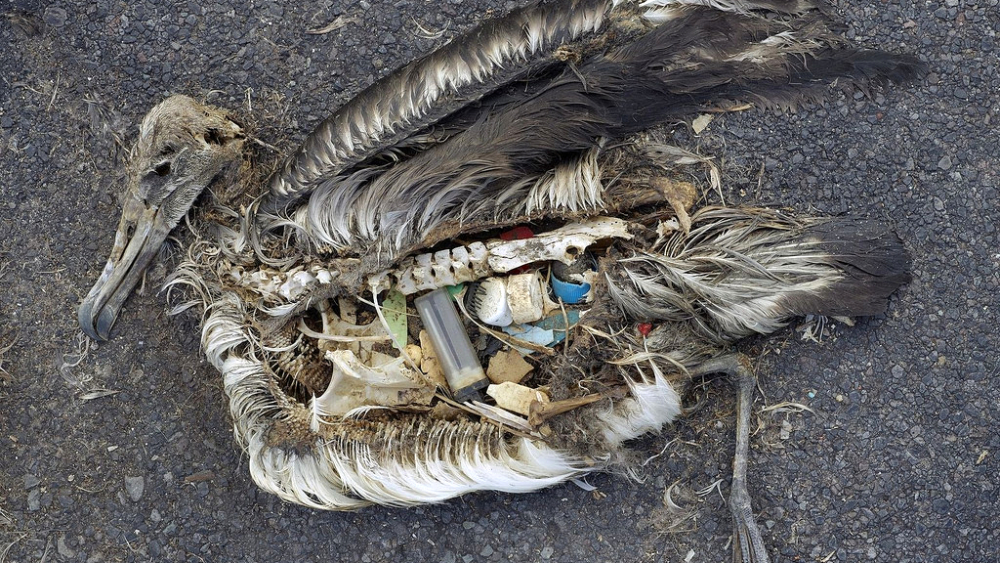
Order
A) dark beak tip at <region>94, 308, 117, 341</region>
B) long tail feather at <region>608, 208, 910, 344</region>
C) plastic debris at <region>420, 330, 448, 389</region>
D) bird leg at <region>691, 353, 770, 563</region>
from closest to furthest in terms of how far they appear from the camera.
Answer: long tail feather at <region>608, 208, 910, 344</region> < bird leg at <region>691, 353, 770, 563</region> < plastic debris at <region>420, 330, 448, 389</region> < dark beak tip at <region>94, 308, 117, 341</region>

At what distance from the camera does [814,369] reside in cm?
307

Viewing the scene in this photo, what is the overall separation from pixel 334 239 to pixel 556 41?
1.21m

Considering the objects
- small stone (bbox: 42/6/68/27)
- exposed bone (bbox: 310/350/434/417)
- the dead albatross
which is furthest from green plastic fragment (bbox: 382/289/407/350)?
small stone (bbox: 42/6/68/27)

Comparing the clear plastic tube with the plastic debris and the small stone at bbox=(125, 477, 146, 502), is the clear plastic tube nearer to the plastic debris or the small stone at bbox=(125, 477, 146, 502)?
the plastic debris

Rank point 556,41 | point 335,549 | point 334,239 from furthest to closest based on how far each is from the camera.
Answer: point 335,549
point 334,239
point 556,41

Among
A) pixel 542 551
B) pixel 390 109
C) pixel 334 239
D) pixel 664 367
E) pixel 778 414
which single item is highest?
pixel 390 109

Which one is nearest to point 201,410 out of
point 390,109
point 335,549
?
point 335,549

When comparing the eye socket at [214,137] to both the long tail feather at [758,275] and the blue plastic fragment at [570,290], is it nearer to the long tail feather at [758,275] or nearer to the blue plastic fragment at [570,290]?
the blue plastic fragment at [570,290]

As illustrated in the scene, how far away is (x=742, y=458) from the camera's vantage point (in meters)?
3.01

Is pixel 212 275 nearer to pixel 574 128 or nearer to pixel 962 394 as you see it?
pixel 574 128

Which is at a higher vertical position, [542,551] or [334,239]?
[334,239]

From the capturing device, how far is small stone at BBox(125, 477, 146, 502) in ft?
11.2

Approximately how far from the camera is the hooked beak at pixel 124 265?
3.20 metres

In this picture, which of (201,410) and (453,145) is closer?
(453,145)
